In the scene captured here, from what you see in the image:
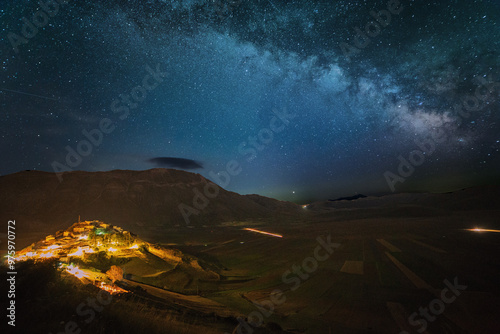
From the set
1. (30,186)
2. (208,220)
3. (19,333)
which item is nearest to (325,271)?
(19,333)

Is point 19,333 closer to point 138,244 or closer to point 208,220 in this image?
point 138,244

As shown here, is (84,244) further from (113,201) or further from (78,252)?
(113,201)

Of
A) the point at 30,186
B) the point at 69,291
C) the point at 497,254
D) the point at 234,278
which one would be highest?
the point at 30,186

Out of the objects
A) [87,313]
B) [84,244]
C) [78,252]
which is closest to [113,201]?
[84,244]

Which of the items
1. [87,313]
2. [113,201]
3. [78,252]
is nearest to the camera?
[87,313]

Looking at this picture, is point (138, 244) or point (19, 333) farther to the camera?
point (138, 244)

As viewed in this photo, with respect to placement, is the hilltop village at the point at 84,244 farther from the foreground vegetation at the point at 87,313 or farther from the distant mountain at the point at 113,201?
the distant mountain at the point at 113,201

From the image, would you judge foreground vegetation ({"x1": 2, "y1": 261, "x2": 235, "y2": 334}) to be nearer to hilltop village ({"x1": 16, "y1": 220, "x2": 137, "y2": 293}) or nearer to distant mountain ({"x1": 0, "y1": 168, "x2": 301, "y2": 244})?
hilltop village ({"x1": 16, "y1": 220, "x2": 137, "y2": 293})

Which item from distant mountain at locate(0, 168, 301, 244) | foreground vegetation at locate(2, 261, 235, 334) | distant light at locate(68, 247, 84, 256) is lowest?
distant light at locate(68, 247, 84, 256)

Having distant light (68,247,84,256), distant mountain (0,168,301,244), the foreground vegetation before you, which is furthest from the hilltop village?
distant mountain (0,168,301,244)
